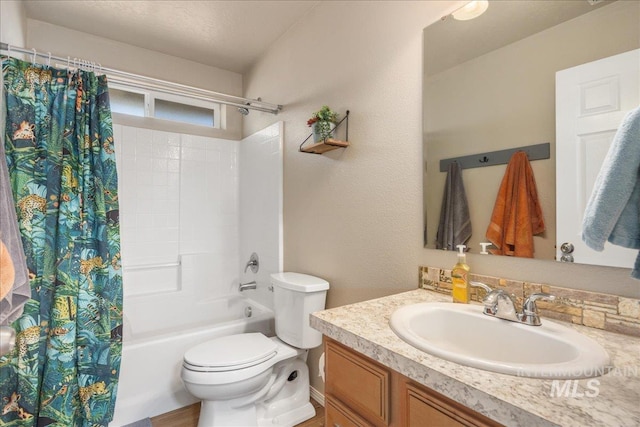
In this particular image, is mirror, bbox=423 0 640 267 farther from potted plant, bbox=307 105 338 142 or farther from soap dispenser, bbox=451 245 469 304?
potted plant, bbox=307 105 338 142

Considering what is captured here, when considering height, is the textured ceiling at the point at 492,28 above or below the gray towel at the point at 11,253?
above

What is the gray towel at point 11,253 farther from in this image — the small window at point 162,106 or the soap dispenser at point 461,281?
the small window at point 162,106

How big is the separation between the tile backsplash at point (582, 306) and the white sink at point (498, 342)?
0.08 m

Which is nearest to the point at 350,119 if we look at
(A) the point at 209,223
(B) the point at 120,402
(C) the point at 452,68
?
(C) the point at 452,68

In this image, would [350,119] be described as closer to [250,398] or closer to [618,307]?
[618,307]

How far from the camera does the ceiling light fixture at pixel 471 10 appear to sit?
1.18 m

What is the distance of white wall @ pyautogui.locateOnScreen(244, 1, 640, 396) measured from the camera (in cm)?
135

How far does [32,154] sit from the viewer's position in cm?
147

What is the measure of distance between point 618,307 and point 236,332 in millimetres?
1921

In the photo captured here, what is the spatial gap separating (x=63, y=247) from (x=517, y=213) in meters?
1.99

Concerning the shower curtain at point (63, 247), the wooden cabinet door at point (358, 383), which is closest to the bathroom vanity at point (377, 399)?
the wooden cabinet door at point (358, 383)

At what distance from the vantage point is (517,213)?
41.9 inches

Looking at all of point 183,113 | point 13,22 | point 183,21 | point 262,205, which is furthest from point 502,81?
point 183,113

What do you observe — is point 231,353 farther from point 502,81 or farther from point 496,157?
point 502,81
